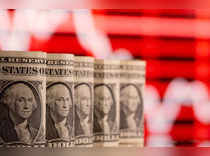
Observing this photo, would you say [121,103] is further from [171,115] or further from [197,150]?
[171,115]

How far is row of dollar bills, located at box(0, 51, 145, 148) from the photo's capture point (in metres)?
1.29

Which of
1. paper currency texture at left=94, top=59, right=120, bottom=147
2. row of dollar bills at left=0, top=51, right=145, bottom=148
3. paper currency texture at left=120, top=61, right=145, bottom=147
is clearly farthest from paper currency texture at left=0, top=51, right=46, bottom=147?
paper currency texture at left=120, top=61, right=145, bottom=147

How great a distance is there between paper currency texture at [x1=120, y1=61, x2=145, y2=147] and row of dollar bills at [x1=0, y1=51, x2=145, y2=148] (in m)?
0.06

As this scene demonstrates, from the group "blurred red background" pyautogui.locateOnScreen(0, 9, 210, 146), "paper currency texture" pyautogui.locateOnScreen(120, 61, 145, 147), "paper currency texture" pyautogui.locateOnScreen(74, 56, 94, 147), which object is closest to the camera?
"paper currency texture" pyautogui.locateOnScreen(74, 56, 94, 147)

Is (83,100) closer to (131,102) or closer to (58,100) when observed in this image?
(58,100)

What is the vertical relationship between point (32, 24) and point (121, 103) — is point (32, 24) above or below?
above

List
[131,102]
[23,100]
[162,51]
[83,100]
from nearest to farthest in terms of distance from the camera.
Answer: [23,100] → [83,100] → [131,102] → [162,51]

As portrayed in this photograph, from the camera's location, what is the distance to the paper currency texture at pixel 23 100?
1.29 m

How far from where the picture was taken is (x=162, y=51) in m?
3.47

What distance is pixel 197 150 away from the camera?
0.87 m

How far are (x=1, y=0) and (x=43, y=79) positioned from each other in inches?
14.8

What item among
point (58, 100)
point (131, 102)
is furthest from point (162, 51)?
point (58, 100)

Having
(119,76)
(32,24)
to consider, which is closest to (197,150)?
(119,76)

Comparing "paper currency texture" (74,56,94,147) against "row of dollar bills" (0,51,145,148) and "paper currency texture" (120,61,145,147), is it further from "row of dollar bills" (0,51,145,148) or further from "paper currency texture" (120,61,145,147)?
"paper currency texture" (120,61,145,147)
